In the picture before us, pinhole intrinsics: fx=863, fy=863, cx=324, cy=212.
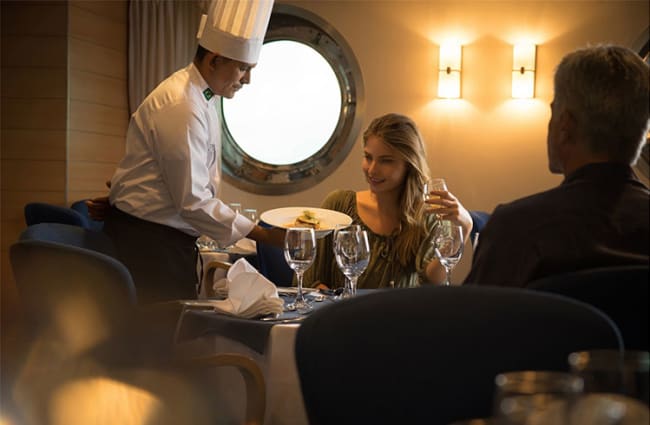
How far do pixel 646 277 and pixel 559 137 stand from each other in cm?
39

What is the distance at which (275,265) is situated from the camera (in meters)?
3.84

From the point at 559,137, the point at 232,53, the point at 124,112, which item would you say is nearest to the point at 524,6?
the point at 124,112

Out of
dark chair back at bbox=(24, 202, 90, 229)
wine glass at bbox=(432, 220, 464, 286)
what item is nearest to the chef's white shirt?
wine glass at bbox=(432, 220, 464, 286)

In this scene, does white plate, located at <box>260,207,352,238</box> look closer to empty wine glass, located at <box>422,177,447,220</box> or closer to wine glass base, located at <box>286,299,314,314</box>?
empty wine glass, located at <box>422,177,447,220</box>

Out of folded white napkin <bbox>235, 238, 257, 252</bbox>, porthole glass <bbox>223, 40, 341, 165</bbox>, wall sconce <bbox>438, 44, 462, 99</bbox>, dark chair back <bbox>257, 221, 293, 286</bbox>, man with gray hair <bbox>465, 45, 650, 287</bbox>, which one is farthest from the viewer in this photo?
porthole glass <bbox>223, 40, 341, 165</bbox>

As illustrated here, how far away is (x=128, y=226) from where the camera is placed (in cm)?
322

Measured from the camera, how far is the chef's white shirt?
317 centimetres

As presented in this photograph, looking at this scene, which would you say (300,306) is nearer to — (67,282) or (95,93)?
(67,282)

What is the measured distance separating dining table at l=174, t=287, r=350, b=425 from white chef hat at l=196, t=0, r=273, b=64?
1258 mm

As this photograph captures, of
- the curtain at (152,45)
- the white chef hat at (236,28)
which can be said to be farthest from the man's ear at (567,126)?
the curtain at (152,45)

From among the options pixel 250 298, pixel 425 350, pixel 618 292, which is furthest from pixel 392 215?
pixel 425 350

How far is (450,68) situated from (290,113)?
1254mm

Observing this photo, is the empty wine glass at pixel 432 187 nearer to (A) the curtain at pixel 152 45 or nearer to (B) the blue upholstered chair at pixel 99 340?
(B) the blue upholstered chair at pixel 99 340

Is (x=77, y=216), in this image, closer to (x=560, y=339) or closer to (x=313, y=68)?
(x=313, y=68)
